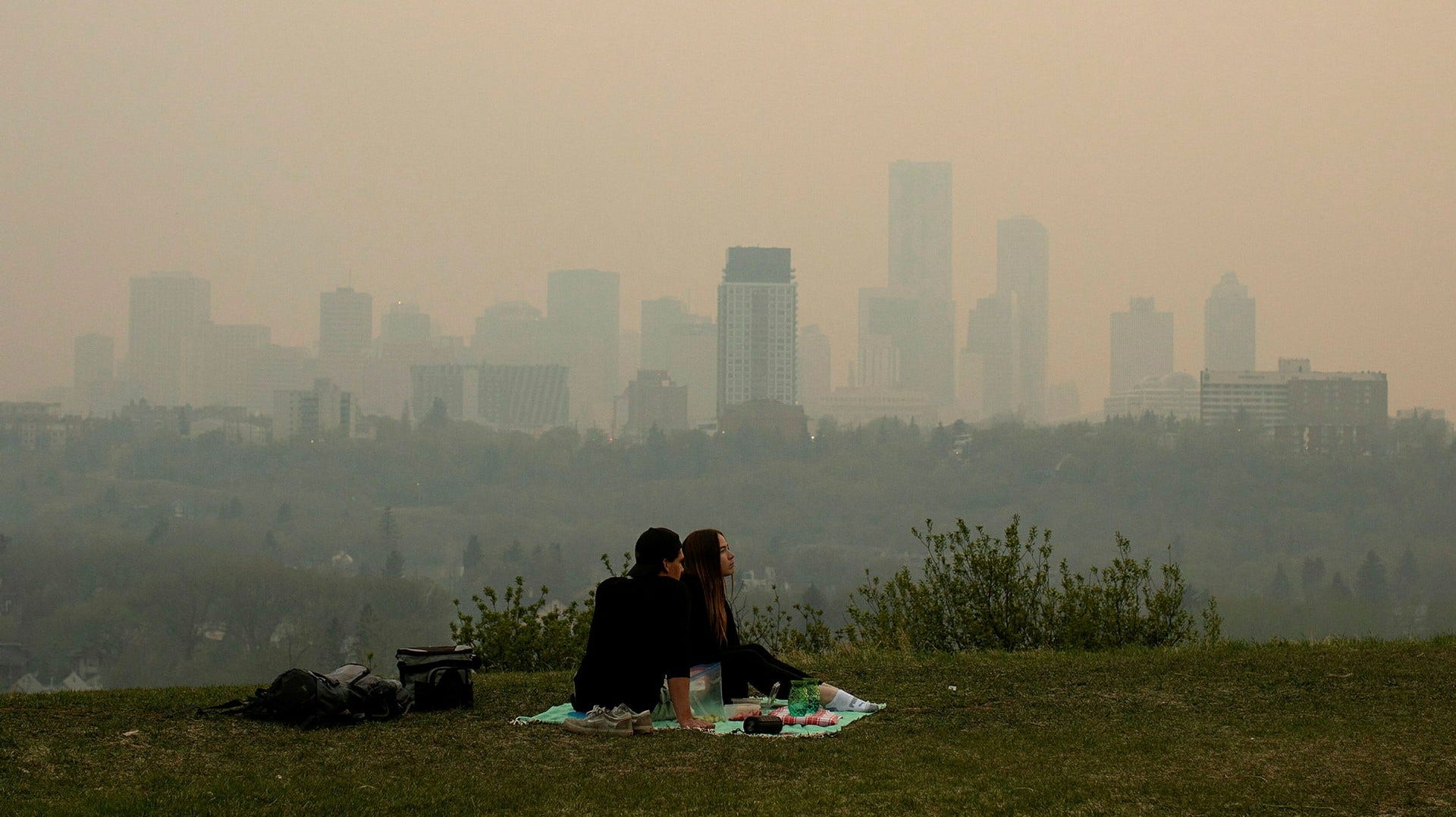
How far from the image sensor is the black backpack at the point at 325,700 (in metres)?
8.73

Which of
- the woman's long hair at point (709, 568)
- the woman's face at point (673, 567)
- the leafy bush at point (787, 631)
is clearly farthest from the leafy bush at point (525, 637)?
the woman's face at point (673, 567)

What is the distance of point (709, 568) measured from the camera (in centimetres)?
965

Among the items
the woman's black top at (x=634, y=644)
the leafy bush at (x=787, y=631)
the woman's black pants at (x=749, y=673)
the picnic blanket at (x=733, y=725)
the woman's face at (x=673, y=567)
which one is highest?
the woman's face at (x=673, y=567)

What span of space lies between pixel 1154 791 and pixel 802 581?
187551 mm

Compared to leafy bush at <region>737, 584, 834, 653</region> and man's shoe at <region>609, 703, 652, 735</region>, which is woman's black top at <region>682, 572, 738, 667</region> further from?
leafy bush at <region>737, 584, 834, 653</region>

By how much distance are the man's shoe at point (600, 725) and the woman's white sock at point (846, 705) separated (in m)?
1.59

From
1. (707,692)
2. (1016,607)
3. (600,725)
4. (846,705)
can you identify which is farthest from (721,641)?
(1016,607)

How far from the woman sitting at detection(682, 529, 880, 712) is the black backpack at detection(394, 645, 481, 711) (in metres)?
1.69

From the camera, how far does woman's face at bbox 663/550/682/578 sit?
9.12 meters

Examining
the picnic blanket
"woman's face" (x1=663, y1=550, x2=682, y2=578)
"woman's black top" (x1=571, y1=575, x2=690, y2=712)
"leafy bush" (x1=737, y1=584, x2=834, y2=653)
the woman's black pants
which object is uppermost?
"woman's face" (x1=663, y1=550, x2=682, y2=578)

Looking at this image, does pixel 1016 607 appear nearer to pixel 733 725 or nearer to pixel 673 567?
pixel 733 725

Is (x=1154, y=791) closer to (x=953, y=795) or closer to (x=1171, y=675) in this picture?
(x=953, y=795)

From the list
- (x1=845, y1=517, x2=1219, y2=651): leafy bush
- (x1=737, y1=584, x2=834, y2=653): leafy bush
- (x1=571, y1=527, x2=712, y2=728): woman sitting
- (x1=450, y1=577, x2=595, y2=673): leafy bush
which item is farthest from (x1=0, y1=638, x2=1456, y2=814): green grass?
(x1=737, y1=584, x2=834, y2=653): leafy bush

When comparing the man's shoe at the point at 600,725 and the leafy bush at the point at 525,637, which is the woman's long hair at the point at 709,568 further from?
the leafy bush at the point at 525,637
